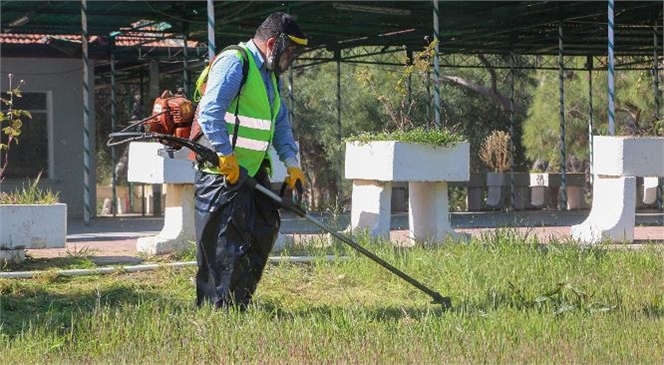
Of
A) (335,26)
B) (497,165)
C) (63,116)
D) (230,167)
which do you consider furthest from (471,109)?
(230,167)

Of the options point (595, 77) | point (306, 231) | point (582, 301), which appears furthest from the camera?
point (595, 77)

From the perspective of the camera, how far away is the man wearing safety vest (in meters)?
7.38

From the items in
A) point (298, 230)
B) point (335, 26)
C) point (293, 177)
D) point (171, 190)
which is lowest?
point (298, 230)

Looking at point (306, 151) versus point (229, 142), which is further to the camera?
point (306, 151)

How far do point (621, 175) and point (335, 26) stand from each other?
432 inches

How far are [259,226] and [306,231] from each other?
21.5ft

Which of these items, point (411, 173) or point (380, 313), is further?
point (411, 173)

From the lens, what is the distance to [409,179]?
471 inches

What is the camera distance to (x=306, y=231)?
1423cm

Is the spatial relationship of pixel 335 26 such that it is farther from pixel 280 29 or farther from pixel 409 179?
pixel 280 29

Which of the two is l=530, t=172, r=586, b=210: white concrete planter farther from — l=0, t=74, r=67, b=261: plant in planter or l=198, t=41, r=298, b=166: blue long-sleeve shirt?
l=198, t=41, r=298, b=166: blue long-sleeve shirt

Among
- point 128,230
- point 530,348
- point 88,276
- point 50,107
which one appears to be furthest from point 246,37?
point 530,348

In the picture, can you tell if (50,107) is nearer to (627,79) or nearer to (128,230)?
(128,230)

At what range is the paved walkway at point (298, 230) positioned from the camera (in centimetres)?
1138
